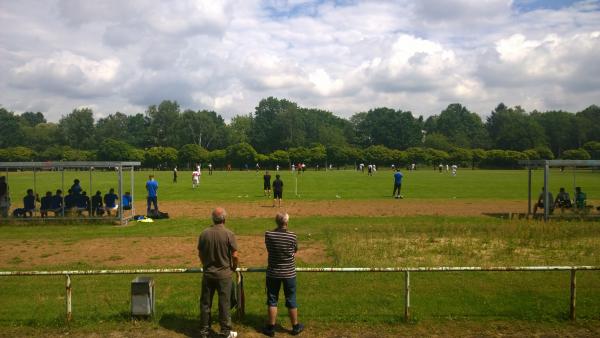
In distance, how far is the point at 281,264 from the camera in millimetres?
6855

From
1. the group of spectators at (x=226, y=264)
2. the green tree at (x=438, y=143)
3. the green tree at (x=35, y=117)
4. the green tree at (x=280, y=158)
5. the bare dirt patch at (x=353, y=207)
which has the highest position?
the green tree at (x=35, y=117)

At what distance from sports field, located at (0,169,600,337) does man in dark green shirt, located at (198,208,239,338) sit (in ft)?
1.66

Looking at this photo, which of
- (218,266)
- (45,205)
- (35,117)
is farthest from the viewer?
(35,117)

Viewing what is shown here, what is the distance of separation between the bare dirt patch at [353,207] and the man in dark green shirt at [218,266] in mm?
15095

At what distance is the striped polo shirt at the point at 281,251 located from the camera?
6.82 meters

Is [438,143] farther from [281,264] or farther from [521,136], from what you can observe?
[281,264]

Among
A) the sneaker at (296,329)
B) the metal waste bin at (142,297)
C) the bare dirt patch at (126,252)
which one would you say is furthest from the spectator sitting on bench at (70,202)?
the sneaker at (296,329)

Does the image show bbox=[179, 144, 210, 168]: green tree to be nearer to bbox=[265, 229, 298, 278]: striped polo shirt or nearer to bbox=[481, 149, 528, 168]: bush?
bbox=[481, 149, 528, 168]: bush

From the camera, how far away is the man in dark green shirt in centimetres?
676

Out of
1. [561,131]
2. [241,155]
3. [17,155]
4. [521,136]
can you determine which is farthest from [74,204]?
[561,131]

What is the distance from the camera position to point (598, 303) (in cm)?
827

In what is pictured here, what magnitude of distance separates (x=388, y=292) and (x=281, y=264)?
305cm

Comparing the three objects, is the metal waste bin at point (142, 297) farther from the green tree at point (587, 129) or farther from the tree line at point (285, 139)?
the green tree at point (587, 129)

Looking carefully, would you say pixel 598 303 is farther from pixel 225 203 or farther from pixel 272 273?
pixel 225 203
